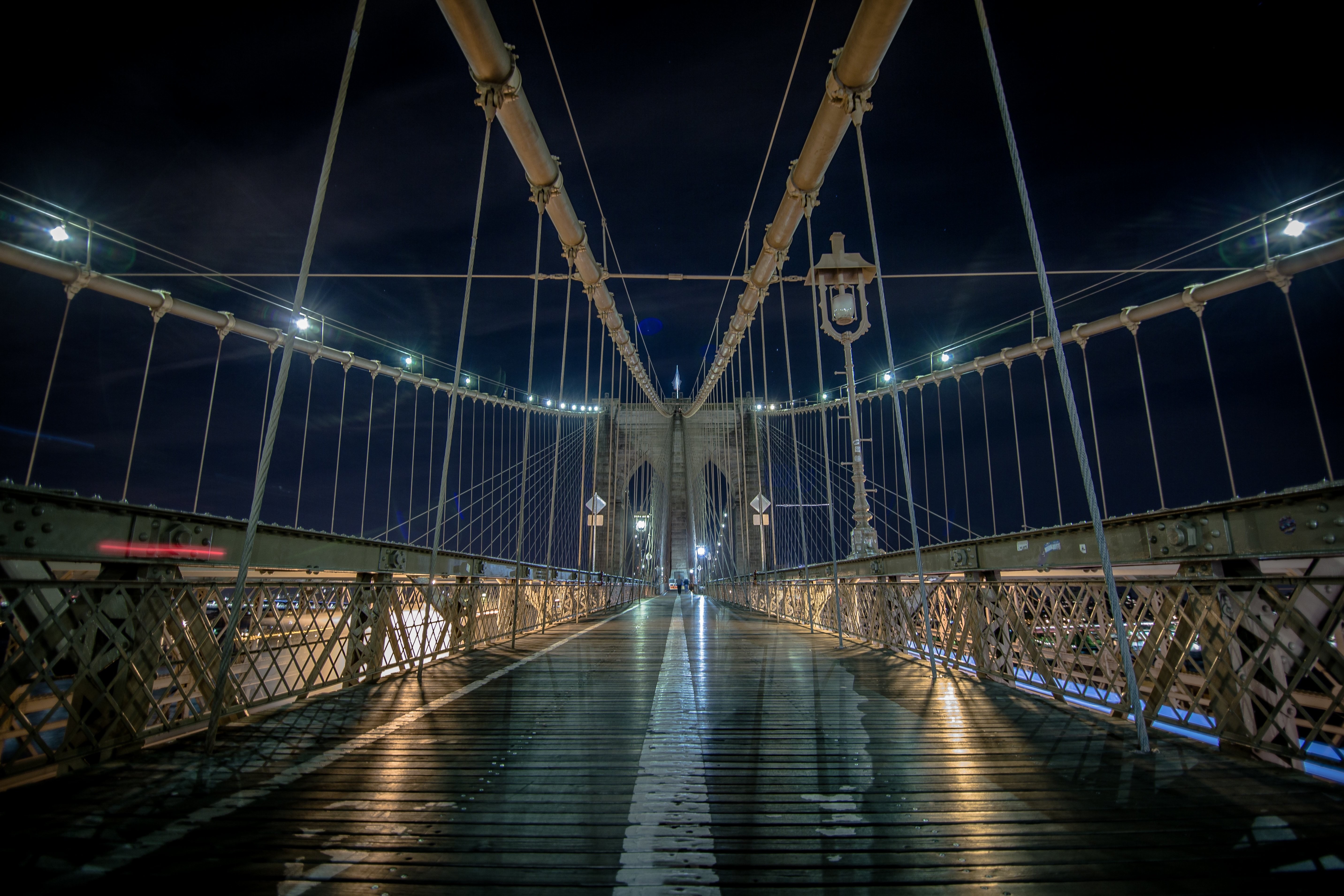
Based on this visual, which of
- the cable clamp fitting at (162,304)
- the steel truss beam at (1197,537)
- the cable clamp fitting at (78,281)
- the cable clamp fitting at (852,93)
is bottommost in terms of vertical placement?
the steel truss beam at (1197,537)

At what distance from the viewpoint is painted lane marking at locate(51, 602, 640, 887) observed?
5.00 ft

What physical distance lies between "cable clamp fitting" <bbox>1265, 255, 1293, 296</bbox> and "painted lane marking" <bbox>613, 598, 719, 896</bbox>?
12255 millimetres

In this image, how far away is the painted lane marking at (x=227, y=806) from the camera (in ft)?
5.00

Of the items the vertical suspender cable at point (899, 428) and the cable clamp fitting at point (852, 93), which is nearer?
the vertical suspender cable at point (899, 428)

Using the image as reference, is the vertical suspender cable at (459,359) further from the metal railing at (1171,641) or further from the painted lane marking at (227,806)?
the metal railing at (1171,641)

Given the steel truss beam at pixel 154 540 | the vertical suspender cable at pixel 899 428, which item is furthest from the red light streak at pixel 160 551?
the vertical suspender cable at pixel 899 428

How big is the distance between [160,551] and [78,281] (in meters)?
7.11

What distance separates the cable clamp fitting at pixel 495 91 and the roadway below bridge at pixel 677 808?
5.76 metres

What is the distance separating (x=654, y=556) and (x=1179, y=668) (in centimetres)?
4112

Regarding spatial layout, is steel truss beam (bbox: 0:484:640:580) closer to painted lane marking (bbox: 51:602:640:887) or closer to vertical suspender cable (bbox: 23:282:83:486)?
vertical suspender cable (bbox: 23:282:83:486)

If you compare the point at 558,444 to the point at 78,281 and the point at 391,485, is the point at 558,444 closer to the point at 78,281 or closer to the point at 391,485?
the point at 391,485

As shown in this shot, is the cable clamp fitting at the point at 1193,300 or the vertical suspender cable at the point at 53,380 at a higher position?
the cable clamp fitting at the point at 1193,300

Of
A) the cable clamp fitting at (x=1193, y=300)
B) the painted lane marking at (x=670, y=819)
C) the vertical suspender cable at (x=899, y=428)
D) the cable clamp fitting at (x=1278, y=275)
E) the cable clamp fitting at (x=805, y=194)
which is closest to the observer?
the painted lane marking at (x=670, y=819)

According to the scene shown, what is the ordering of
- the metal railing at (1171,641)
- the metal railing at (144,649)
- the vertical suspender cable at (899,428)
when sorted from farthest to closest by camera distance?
the vertical suspender cable at (899,428) → the metal railing at (1171,641) → the metal railing at (144,649)
